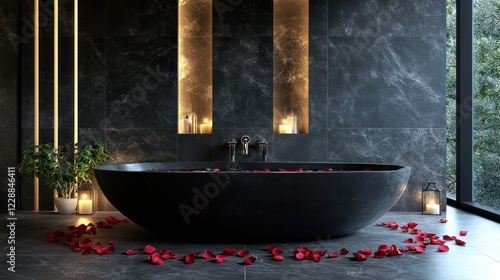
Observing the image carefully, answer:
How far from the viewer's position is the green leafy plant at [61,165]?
4.82 meters

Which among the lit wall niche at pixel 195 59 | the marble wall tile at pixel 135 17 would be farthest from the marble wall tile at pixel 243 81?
the marble wall tile at pixel 135 17

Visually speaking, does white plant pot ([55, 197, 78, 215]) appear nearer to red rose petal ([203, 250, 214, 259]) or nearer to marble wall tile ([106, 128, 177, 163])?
marble wall tile ([106, 128, 177, 163])

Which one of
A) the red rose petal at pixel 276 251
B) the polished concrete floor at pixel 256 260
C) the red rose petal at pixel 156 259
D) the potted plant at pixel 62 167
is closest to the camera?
the polished concrete floor at pixel 256 260

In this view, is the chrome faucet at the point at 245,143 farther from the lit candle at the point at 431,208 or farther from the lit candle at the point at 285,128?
the lit candle at the point at 431,208

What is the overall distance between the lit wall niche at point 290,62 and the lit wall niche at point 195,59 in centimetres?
66

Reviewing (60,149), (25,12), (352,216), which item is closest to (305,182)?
(352,216)

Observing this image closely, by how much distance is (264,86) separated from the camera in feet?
17.1

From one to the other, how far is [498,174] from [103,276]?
3.66 meters

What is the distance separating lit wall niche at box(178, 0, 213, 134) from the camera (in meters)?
5.58

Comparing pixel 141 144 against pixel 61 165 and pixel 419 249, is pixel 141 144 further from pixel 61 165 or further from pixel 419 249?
pixel 419 249

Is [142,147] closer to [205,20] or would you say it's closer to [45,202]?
[45,202]

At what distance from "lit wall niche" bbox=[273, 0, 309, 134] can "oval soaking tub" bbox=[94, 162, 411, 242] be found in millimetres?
2083

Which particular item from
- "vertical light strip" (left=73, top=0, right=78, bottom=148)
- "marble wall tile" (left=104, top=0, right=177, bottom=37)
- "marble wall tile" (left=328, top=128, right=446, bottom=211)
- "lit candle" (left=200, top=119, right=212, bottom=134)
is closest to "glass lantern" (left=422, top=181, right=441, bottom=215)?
"marble wall tile" (left=328, top=128, right=446, bottom=211)

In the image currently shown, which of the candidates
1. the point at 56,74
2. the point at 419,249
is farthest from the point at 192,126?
the point at 419,249
